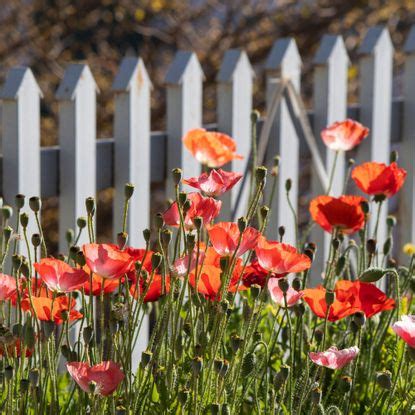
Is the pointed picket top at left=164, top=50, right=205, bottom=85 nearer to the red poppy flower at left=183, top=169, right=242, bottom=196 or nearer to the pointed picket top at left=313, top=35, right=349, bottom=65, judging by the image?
the pointed picket top at left=313, top=35, right=349, bottom=65

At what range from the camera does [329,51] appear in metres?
3.26

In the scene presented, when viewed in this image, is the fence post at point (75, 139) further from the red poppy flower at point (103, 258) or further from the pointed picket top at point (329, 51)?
the red poppy flower at point (103, 258)

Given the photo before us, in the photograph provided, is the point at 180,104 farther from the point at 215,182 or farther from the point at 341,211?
the point at 215,182

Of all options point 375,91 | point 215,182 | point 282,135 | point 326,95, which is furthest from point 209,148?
point 375,91

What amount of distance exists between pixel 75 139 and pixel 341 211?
3.69 ft

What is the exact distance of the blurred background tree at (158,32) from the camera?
520cm

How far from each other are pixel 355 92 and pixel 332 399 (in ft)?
15.2

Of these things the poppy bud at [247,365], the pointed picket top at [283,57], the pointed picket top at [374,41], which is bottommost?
the poppy bud at [247,365]

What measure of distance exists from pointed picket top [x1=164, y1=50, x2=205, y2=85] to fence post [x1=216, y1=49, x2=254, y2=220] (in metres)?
0.16

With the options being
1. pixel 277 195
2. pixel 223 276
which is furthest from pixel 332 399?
pixel 277 195

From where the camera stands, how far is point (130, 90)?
270cm

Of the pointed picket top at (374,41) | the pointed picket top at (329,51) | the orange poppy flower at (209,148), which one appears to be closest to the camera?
the orange poppy flower at (209,148)

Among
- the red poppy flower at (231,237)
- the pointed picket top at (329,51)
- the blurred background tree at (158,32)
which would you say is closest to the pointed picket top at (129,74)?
the pointed picket top at (329,51)

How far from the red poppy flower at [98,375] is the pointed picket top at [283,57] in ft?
6.96
